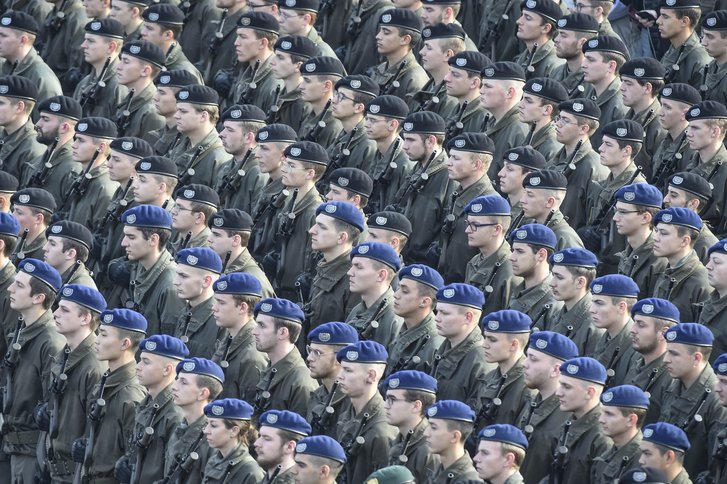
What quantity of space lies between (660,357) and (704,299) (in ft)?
4.21

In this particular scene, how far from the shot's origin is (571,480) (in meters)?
18.1

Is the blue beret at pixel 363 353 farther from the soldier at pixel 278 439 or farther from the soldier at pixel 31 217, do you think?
the soldier at pixel 31 217

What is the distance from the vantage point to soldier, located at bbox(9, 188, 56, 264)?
75.0ft

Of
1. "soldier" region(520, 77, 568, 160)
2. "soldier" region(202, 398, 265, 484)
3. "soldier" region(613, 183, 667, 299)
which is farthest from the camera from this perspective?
"soldier" region(520, 77, 568, 160)

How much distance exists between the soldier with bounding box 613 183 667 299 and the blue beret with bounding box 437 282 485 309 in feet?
6.05

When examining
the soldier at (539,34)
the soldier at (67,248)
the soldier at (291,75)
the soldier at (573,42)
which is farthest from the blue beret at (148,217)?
the soldier at (539,34)

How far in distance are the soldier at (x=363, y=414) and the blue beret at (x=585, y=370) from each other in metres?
1.65

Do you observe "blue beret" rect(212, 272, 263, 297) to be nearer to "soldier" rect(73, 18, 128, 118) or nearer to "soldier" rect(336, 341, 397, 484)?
"soldier" rect(336, 341, 397, 484)

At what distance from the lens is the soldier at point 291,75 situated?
24.9m

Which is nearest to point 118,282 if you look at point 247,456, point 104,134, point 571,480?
point 104,134

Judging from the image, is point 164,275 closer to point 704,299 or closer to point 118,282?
point 118,282

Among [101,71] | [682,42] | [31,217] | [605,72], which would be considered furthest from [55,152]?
[682,42]

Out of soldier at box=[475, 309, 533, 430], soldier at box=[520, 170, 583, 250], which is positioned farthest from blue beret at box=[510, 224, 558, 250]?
soldier at box=[475, 309, 533, 430]

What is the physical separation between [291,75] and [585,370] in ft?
26.3
